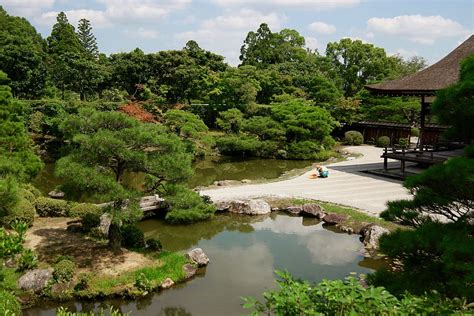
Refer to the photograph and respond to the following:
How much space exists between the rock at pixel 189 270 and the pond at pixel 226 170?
887cm

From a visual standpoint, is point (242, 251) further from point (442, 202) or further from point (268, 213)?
point (442, 202)

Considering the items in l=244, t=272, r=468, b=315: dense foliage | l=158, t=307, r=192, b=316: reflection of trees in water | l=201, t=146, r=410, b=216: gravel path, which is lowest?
l=158, t=307, r=192, b=316: reflection of trees in water

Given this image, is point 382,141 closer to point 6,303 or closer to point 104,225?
point 104,225

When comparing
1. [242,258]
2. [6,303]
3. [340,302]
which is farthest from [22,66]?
[340,302]

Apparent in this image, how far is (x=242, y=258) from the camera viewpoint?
35.2 ft

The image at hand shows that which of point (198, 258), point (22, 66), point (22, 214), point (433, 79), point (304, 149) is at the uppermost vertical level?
point (22, 66)

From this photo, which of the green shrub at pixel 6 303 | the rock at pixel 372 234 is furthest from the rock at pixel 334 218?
the green shrub at pixel 6 303

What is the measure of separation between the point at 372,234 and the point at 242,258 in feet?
11.8

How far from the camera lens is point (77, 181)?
28.4ft

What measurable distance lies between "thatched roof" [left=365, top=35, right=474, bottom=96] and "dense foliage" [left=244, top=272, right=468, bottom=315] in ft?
47.6

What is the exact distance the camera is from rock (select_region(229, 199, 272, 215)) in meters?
14.2

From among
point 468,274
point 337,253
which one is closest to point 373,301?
point 468,274

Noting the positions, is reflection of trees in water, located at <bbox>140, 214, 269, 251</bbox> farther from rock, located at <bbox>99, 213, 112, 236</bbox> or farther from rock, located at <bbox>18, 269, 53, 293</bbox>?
rock, located at <bbox>18, 269, 53, 293</bbox>

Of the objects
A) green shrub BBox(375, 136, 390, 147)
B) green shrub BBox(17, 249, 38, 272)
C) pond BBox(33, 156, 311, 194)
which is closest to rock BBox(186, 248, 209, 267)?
green shrub BBox(17, 249, 38, 272)
